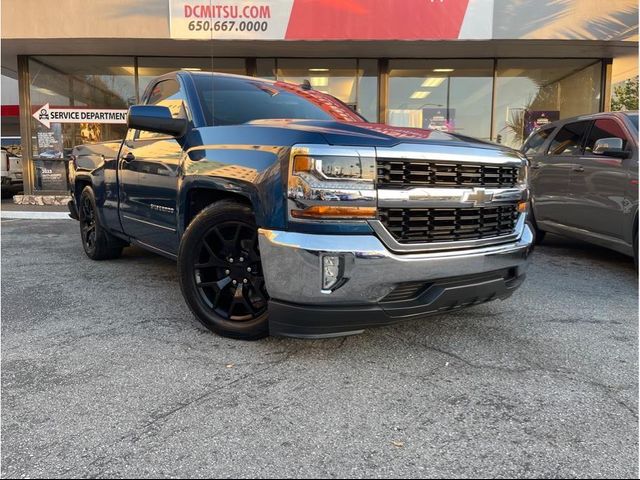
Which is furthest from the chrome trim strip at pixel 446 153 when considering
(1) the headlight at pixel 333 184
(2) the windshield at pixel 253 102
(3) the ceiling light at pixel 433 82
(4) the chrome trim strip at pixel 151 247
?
(3) the ceiling light at pixel 433 82

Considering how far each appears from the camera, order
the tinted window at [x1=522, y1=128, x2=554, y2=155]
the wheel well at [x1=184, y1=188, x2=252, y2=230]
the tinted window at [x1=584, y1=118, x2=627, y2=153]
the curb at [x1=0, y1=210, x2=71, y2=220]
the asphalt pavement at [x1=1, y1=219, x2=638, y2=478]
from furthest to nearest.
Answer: the curb at [x1=0, y1=210, x2=71, y2=220] → the tinted window at [x1=522, y1=128, x2=554, y2=155] → the tinted window at [x1=584, y1=118, x2=627, y2=153] → the wheel well at [x1=184, y1=188, x2=252, y2=230] → the asphalt pavement at [x1=1, y1=219, x2=638, y2=478]

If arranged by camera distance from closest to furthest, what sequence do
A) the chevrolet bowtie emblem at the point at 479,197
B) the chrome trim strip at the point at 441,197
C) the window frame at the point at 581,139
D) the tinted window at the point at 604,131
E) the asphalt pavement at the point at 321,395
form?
the asphalt pavement at the point at 321,395
the chrome trim strip at the point at 441,197
the chevrolet bowtie emblem at the point at 479,197
the tinted window at the point at 604,131
the window frame at the point at 581,139

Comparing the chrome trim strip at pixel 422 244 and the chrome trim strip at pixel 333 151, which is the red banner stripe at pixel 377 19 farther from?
the chrome trim strip at pixel 333 151

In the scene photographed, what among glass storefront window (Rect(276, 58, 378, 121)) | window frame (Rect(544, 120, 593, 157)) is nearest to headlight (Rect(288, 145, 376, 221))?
window frame (Rect(544, 120, 593, 157))

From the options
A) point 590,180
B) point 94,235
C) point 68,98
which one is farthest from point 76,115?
point 590,180

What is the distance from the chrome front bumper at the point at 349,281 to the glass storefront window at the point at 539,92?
1126cm

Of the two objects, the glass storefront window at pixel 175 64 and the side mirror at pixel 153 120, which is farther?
the glass storefront window at pixel 175 64

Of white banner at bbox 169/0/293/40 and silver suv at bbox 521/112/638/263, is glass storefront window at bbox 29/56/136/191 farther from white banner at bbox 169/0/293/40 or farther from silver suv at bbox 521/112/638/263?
silver suv at bbox 521/112/638/263

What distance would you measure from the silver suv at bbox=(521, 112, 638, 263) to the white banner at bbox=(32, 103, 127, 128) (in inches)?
409

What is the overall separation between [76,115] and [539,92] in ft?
39.3

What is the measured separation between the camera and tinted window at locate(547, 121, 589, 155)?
20.5ft

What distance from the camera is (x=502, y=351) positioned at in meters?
3.29

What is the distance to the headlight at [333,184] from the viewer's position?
2709 mm

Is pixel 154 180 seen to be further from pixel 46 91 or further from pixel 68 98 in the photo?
pixel 46 91
